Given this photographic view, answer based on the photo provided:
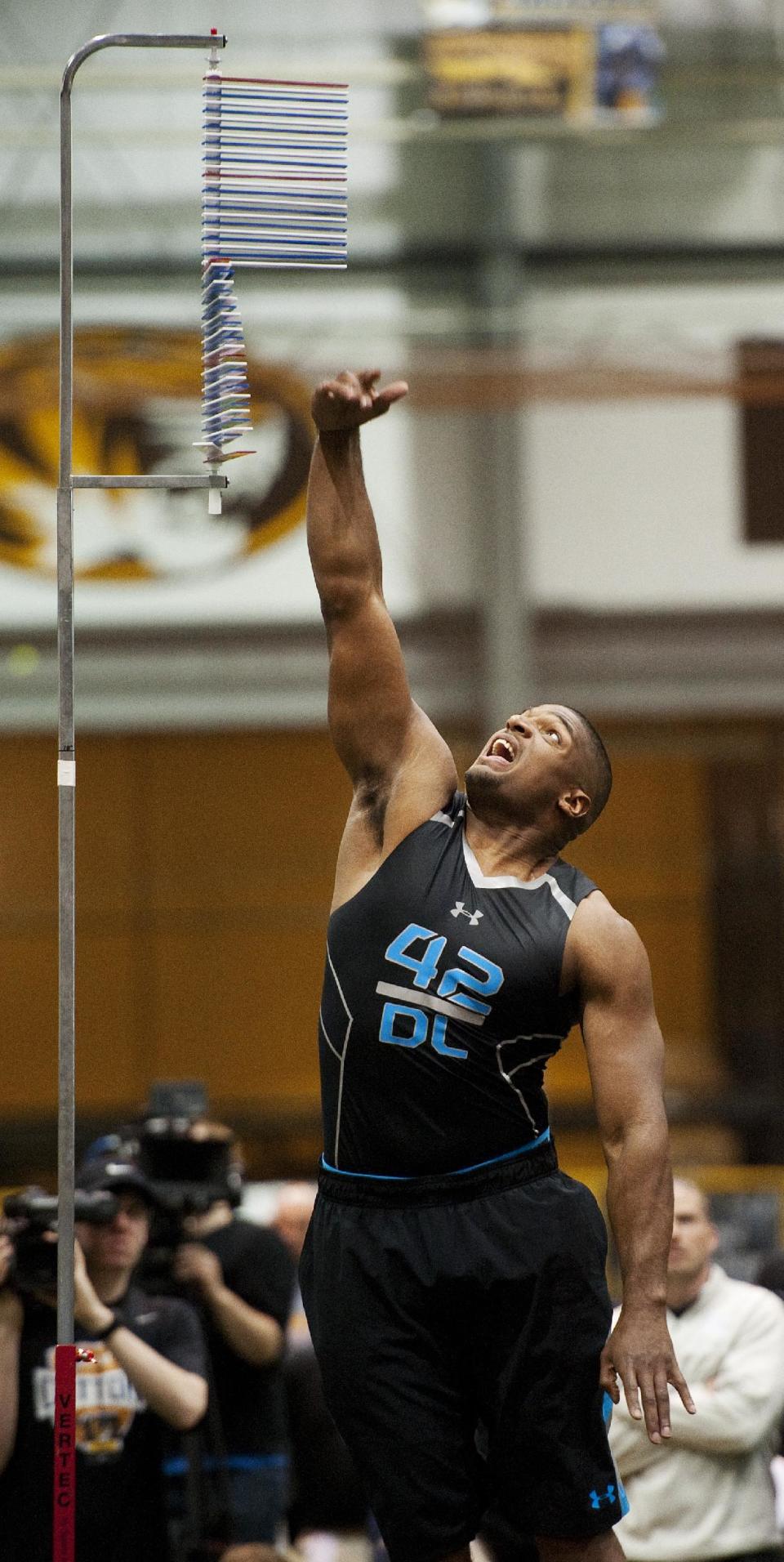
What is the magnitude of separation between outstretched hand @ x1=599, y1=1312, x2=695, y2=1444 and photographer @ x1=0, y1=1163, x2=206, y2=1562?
5.57 feet

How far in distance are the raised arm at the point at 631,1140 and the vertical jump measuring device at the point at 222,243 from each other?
0.85m

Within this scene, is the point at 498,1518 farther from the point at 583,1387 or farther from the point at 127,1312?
the point at 583,1387

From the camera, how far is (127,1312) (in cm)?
490

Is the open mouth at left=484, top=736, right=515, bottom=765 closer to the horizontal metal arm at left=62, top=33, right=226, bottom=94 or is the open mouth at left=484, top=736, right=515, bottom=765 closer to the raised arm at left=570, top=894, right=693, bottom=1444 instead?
the raised arm at left=570, top=894, right=693, bottom=1444

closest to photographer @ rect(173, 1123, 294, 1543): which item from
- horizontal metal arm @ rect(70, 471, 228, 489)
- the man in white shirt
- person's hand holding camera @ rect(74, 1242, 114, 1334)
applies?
person's hand holding camera @ rect(74, 1242, 114, 1334)

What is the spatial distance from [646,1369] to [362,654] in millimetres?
1239

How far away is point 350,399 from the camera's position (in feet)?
10.4

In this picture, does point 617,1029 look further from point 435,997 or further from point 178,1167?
point 178,1167

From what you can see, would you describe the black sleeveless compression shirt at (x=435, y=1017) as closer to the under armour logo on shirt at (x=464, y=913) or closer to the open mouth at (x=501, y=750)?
the under armour logo on shirt at (x=464, y=913)

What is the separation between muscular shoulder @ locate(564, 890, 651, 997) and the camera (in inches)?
127

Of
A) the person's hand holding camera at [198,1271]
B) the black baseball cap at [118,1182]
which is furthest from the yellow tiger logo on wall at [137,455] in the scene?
the black baseball cap at [118,1182]

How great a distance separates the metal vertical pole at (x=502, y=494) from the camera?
12.6 metres

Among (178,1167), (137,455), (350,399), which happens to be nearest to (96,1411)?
(178,1167)

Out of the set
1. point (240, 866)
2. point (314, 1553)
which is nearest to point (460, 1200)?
point (314, 1553)
